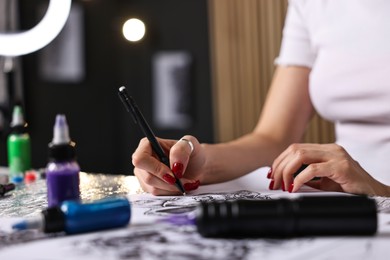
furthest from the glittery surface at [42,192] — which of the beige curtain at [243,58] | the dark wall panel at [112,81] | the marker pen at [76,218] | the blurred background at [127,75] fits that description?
the dark wall panel at [112,81]

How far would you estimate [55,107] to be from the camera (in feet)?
10.3

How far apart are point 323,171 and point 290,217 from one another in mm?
267

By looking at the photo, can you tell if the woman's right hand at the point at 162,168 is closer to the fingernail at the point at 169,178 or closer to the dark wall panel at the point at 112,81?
the fingernail at the point at 169,178

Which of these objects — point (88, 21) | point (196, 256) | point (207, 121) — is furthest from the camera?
point (88, 21)

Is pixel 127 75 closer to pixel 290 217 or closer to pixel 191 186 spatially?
pixel 191 186

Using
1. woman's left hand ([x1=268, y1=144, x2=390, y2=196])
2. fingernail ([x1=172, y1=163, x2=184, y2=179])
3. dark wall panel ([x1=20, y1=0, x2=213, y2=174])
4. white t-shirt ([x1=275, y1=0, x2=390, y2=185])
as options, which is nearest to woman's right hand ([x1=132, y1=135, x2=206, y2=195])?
fingernail ([x1=172, y1=163, x2=184, y2=179])

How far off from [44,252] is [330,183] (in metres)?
0.45

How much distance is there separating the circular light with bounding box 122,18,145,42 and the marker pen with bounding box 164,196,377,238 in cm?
265

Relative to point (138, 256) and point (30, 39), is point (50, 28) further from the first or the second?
point (138, 256)

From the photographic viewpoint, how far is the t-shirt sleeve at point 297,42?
135 cm

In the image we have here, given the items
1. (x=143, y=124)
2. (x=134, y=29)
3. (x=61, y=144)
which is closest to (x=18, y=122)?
(x=143, y=124)

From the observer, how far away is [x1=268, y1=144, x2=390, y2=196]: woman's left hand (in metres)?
0.84

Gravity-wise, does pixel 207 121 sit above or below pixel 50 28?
below

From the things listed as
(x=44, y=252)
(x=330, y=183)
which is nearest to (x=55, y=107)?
(x=330, y=183)
